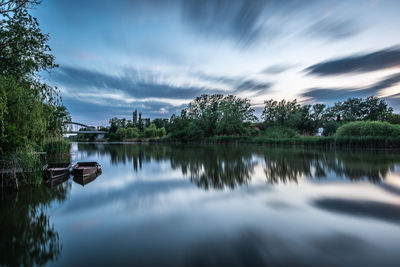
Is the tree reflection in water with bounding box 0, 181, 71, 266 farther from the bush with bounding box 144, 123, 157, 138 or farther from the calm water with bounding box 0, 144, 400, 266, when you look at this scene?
the bush with bounding box 144, 123, 157, 138

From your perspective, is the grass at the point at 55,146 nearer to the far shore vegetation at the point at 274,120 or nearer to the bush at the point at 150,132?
the far shore vegetation at the point at 274,120

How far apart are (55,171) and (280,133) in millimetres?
42918

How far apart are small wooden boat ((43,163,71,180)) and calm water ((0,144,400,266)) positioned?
1249 millimetres

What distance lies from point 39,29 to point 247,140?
42208mm

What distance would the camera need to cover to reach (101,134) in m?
108

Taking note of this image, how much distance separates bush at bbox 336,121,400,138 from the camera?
25.0 m

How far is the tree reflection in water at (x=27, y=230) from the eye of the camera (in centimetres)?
392

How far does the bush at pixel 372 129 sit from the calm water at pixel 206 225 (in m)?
20.4

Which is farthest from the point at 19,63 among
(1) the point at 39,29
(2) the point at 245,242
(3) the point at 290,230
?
(3) the point at 290,230

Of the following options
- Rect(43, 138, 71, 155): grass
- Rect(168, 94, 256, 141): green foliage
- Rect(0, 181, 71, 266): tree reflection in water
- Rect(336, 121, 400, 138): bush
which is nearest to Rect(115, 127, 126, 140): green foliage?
Rect(168, 94, 256, 141): green foliage

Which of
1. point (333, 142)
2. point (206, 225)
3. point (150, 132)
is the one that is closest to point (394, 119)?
point (333, 142)

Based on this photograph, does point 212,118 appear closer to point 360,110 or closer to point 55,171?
point 360,110

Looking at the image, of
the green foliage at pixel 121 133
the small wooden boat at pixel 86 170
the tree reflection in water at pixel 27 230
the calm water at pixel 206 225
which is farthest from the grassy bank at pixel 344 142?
the green foliage at pixel 121 133

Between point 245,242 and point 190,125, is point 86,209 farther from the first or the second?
point 190,125
